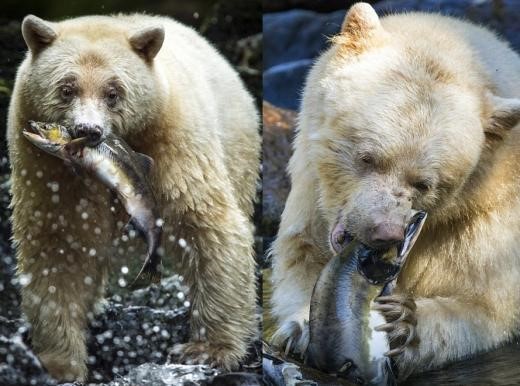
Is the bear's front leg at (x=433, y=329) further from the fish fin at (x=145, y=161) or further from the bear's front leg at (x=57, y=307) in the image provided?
the bear's front leg at (x=57, y=307)

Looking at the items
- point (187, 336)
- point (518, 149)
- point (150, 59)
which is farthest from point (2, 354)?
point (518, 149)

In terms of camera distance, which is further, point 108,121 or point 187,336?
point 187,336

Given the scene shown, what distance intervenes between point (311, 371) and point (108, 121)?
152 cm

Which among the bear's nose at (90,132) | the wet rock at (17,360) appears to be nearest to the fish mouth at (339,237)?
the bear's nose at (90,132)

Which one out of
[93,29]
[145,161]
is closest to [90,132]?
[145,161]

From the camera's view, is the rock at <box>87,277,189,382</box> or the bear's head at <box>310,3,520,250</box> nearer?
the bear's head at <box>310,3,520,250</box>

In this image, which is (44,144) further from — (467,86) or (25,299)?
(467,86)

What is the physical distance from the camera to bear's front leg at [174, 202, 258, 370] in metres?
4.59

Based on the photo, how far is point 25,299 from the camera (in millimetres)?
4414

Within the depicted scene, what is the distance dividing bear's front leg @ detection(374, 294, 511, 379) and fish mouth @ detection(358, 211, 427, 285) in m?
0.12

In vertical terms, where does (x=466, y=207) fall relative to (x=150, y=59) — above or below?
below

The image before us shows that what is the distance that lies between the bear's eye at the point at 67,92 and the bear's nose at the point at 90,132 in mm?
150

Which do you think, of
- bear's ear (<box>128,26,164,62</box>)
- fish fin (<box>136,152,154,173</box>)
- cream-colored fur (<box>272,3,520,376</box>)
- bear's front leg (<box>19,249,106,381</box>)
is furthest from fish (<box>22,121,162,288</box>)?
cream-colored fur (<box>272,3,520,376</box>)

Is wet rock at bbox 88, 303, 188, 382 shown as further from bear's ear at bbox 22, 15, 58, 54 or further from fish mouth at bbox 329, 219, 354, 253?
bear's ear at bbox 22, 15, 58, 54
